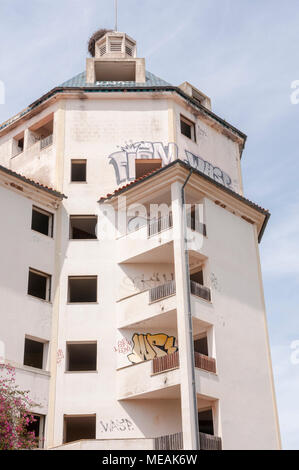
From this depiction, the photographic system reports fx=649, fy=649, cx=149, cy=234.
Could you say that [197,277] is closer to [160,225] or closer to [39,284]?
[160,225]

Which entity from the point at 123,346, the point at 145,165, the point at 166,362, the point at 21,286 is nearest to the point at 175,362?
the point at 166,362

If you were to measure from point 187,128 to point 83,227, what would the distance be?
9.65m

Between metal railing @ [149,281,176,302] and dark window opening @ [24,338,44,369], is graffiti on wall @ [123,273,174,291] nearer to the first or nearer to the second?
metal railing @ [149,281,176,302]

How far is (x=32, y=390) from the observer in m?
30.2

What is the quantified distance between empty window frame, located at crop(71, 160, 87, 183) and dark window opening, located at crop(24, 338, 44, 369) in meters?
10.0

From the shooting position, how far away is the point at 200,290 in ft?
104

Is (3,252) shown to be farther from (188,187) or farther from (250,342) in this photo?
(250,342)

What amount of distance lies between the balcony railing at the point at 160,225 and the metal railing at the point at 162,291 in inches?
117

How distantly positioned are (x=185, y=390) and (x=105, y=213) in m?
11.7

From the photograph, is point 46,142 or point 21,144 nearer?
point 46,142

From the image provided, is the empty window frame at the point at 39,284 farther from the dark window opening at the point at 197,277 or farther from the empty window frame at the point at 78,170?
the dark window opening at the point at 197,277

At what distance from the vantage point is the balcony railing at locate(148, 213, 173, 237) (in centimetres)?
3316

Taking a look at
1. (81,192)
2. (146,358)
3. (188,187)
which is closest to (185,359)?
(146,358)

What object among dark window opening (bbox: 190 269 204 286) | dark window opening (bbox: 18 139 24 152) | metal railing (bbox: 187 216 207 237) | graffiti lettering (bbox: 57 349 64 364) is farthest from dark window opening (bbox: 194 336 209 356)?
dark window opening (bbox: 18 139 24 152)
